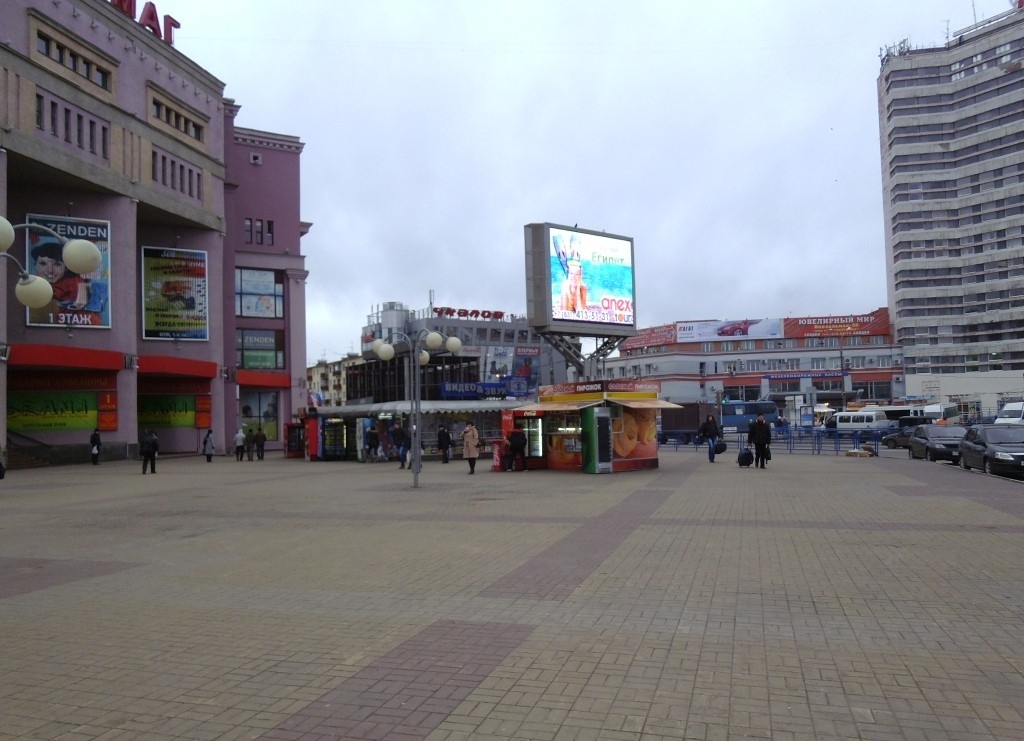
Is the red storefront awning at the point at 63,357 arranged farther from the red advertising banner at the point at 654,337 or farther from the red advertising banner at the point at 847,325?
the red advertising banner at the point at 847,325

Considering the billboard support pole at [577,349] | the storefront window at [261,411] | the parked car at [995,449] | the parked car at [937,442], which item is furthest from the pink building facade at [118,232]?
the parked car at [995,449]

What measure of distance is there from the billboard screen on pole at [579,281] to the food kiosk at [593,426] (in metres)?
3.38

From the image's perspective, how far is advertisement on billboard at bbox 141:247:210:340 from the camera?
139ft

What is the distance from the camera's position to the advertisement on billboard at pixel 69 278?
3538cm

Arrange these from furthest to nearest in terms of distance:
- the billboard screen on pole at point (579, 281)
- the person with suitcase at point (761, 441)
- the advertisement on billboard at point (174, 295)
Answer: the advertisement on billboard at point (174, 295) < the billboard screen on pole at point (579, 281) < the person with suitcase at point (761, 441)

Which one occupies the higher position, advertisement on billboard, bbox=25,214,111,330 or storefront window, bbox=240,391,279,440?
advertisement on billboard, bbox=25,214,111,330

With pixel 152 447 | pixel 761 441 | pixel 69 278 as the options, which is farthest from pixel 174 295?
pixel 761 441

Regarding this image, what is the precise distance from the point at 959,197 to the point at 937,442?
232 ft

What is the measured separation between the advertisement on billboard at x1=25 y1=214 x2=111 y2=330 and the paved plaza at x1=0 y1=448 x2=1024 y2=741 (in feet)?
81.3

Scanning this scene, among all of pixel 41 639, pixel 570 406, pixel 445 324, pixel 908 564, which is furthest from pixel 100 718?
pixel 445 324

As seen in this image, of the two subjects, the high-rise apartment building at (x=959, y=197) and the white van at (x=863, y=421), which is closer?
the white van at (x=863, y=421)

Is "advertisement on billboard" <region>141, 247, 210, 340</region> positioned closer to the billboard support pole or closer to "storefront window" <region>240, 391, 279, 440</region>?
"storefront window" <region>240, 391, 279, 440</region>

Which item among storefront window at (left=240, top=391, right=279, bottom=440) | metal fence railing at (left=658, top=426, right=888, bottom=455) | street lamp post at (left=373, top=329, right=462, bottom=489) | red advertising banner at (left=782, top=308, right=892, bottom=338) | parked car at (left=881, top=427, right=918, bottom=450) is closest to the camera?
street lamp post at (left=373, top=329, right=462, bottom=489)

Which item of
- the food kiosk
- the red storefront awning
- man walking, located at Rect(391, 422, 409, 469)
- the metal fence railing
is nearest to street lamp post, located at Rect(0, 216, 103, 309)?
the food kiosk
